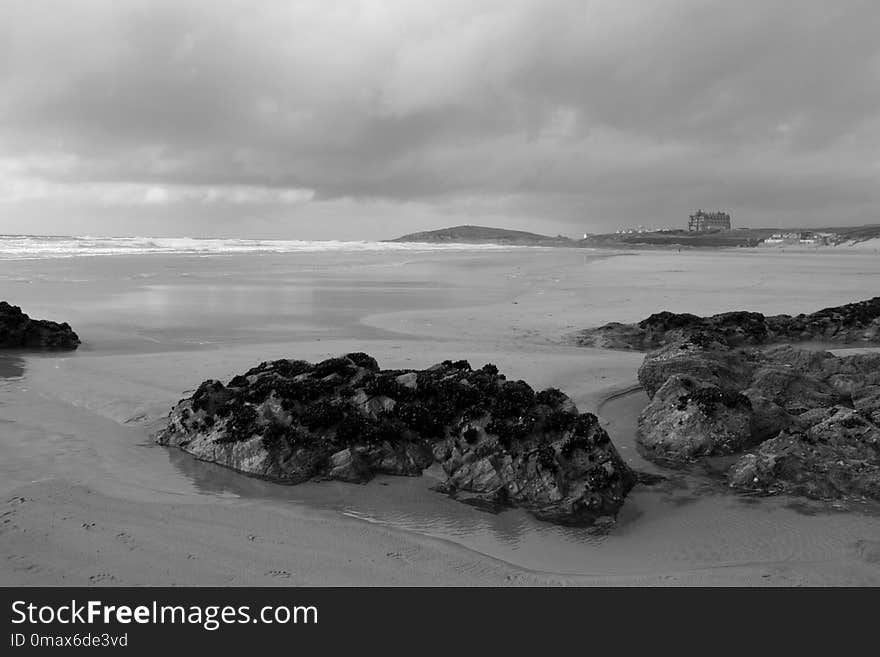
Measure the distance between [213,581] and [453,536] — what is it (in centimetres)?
177

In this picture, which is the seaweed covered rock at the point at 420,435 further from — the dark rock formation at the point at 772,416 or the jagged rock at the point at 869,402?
the jagged rock at the point at 869,402

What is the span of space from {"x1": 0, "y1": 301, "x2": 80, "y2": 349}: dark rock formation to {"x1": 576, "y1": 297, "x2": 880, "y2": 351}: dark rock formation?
10247mm

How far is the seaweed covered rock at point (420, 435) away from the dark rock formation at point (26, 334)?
6507 mm

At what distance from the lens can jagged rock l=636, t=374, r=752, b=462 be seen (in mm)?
6609

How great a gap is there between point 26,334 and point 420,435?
31.3 ft

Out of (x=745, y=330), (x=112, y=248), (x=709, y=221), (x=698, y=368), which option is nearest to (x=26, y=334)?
(x=698, y=368)

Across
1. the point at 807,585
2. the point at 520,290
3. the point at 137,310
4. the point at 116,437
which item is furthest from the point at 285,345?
the point at 520,290

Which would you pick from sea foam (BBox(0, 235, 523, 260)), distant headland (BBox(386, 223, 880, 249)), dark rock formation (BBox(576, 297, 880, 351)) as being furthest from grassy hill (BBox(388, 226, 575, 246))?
dark rock formation (BBox(576, 297, 880, 351))

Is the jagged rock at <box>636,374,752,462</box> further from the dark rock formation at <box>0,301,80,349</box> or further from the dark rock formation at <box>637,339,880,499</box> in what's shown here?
the dark rock formation at <box>0,301,80,349</box>

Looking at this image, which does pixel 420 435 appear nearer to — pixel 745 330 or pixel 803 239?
pixel 745 330

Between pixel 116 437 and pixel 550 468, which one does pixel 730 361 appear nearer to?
pixel 550 468

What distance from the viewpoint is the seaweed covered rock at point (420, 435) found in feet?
18.4
